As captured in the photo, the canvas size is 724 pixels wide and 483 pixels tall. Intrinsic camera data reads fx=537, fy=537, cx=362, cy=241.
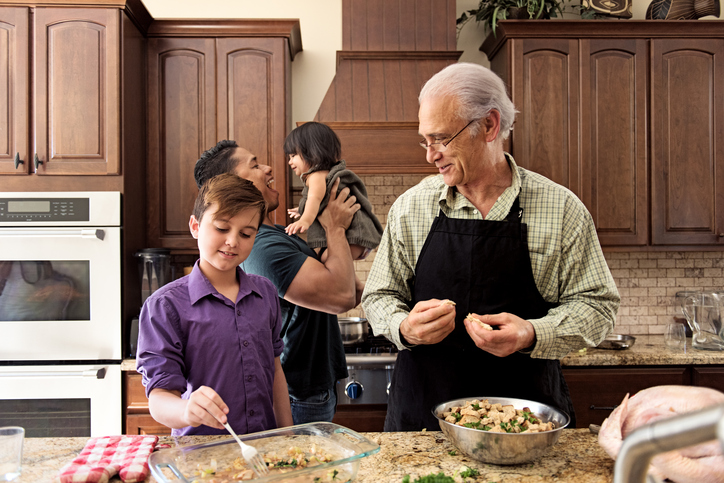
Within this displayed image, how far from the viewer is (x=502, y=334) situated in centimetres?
137

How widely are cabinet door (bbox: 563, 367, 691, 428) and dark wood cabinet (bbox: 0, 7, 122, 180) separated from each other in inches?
107

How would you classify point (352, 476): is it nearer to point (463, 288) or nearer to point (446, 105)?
point (463, 288)

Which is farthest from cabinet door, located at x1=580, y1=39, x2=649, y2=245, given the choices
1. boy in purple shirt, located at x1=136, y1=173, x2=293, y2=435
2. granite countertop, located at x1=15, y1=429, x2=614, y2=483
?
boy in purple shirt, located at x1=136, y1=173, x2=293, y2=435

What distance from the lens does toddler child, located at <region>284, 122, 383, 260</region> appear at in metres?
2.08

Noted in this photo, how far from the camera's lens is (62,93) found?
9.24ft

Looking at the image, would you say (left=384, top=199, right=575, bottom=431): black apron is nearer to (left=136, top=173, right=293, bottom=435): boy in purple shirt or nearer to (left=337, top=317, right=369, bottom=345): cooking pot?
(left=136, top=173, right=293, bottom=435): boy in purple shirt

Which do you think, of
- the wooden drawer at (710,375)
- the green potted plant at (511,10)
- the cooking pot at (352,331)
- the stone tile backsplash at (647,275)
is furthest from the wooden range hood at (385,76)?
the wooden drawer at (710,375)

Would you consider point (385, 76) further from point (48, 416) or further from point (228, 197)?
point (48, 416)

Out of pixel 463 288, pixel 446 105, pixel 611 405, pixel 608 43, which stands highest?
pixel 608 43

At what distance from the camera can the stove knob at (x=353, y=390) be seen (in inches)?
108

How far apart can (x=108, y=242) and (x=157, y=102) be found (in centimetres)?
89

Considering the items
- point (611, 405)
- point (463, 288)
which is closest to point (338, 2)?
point (463, 288)

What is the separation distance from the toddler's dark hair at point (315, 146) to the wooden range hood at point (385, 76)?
67 centimetres

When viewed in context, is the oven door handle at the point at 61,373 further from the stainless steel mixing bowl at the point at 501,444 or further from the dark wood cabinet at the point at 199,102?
the stainless steel mixing bowl at the point at 501,444
